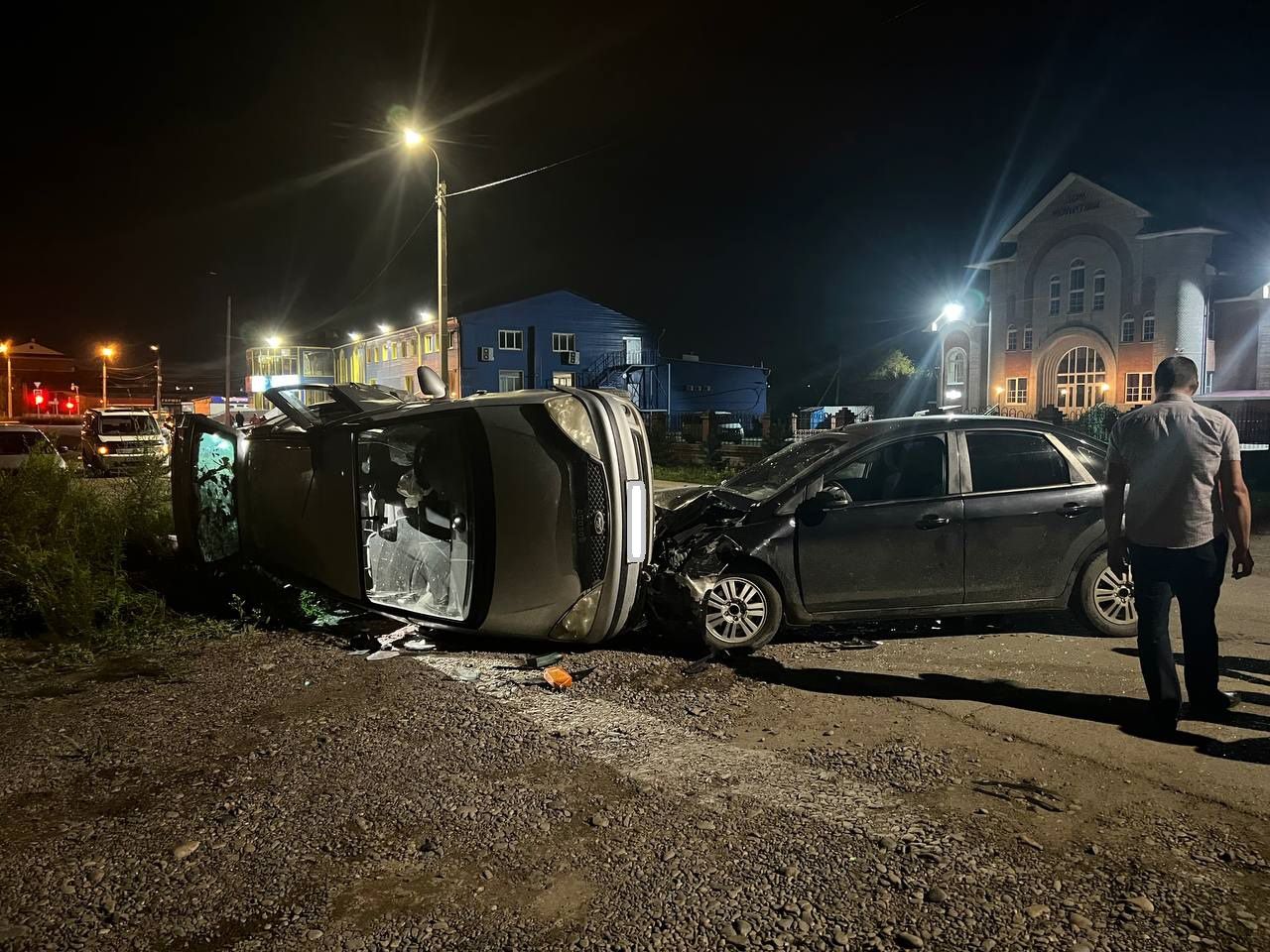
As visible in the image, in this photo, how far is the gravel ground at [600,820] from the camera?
2820 mm

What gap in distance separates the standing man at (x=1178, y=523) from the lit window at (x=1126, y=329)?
38.4 m

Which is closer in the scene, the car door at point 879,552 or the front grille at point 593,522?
the front grille at point 593,522

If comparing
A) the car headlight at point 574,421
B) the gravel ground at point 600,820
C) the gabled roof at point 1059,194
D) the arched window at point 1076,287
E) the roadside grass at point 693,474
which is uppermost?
the gabled roof at point 1059,194

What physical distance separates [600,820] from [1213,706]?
11.1 feet

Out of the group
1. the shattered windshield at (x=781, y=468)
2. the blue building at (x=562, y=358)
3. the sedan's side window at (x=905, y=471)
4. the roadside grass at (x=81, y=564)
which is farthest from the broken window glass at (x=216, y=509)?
the blue building at (x=562, y=358)

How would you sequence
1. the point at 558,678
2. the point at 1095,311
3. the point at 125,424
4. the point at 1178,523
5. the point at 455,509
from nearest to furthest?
the point at 1178,523 → the point at 558,678 → the point at 455,509 → the point at 125,424 → the point at 1095,311

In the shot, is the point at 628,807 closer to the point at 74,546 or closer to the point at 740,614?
the point at 740,614

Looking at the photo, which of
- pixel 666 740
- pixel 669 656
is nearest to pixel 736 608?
pixel 669 656

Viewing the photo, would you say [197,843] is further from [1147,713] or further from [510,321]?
[510,321]

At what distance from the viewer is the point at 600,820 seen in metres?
3.54

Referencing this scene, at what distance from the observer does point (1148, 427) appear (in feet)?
14.8

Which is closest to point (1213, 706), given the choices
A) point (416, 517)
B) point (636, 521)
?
point (636, 521)

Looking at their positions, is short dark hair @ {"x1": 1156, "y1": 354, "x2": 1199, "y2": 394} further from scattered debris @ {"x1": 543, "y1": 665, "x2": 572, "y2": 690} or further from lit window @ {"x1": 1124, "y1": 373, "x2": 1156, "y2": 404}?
lit window @ {"x1": 1124, "y1": 373, "x2": 1156, "y2": 404}

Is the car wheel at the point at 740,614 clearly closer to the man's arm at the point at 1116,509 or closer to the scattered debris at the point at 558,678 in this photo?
the scattered debris at the point at 558,678
